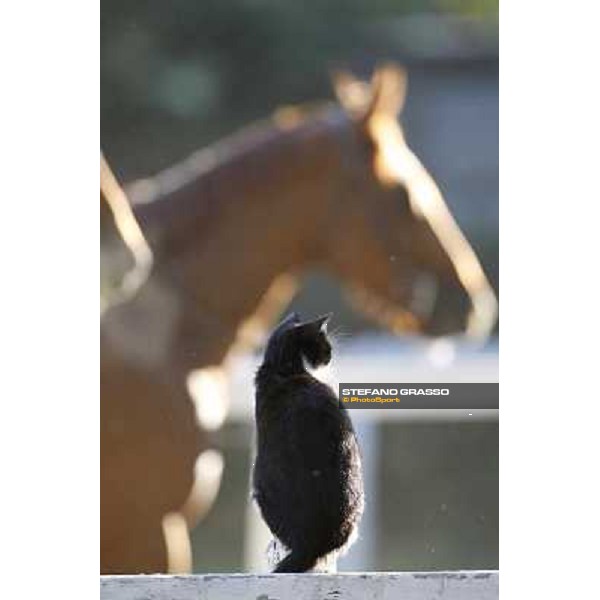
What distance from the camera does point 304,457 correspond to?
12.5ft

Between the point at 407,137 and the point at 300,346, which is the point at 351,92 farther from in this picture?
the point at 300,346

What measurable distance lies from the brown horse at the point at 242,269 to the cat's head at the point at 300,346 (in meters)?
0.06

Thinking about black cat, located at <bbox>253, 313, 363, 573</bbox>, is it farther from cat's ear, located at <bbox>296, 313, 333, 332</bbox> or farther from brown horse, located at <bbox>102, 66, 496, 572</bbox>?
brown horse, located at <bbox>102, 66, 496, 572</bbox>

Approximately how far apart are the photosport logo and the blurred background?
0.02 metres

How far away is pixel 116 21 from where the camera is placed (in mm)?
3814

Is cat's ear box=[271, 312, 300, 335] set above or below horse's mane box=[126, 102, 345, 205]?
below

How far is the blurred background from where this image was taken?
12.6ft

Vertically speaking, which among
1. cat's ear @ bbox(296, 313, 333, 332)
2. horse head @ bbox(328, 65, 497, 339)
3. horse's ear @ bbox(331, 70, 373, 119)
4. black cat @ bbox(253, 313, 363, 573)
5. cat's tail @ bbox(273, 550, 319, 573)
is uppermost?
horse's ear @ bbox(331, 70, 373, 119)

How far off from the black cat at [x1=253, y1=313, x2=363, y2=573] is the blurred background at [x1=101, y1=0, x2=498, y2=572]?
4 centimetres

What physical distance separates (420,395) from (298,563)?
17.8 inches

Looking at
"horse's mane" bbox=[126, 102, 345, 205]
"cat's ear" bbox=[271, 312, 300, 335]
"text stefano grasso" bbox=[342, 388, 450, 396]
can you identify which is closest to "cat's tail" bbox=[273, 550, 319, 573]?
"text stefano grasso" bbox=[342, 388, 450, 396]

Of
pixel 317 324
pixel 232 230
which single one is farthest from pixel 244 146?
pixel 317 324

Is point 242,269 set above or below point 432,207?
below
